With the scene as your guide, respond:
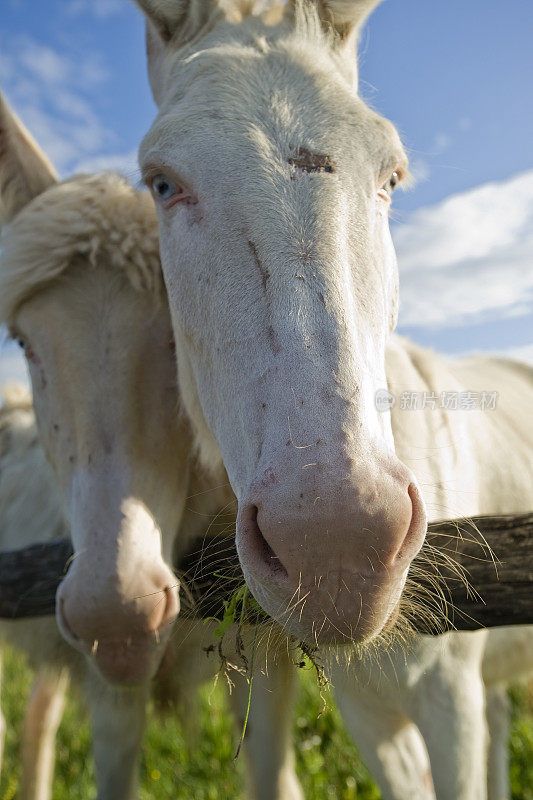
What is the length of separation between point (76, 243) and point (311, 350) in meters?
1.63

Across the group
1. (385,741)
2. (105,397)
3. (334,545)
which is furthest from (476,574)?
(105,397)

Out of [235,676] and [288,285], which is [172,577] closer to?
[288,285]

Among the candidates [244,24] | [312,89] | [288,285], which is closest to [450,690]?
[288,285]

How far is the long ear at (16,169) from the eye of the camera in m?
2.93

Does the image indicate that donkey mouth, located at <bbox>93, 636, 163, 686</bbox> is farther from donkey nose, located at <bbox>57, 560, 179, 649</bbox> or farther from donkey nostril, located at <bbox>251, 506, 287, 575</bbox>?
donkey nostril, located at <bbox>251, 506, 287, 575</bbox>

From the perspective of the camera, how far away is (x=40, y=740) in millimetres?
4371

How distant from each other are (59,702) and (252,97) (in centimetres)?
451

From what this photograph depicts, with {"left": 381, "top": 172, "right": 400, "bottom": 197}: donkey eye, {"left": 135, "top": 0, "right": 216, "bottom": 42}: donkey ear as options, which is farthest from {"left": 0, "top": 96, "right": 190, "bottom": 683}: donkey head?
{"left": 381, "top": 172, "right": 400, "bottom": 197}: donkey eye

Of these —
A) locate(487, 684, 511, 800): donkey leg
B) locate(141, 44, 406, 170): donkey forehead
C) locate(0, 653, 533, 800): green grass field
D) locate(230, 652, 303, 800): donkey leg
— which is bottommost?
locate(0, 653, 533, 800): green grass field

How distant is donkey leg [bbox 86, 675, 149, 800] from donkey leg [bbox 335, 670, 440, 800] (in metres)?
1.19

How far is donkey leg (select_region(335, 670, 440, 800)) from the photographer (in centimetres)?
234

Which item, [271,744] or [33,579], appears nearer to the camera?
[33,579]

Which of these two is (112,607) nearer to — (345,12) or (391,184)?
(391,184)

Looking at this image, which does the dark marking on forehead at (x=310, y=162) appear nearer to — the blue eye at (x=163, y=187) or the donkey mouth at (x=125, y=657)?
the blue eye at (x=163, y=187)
